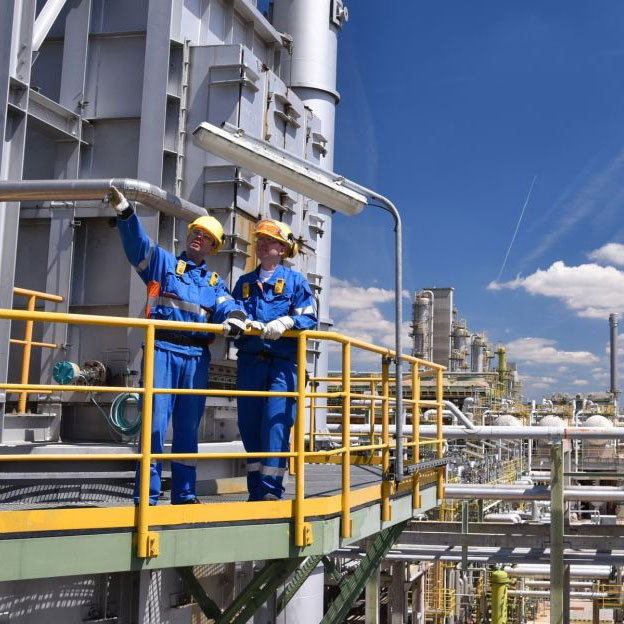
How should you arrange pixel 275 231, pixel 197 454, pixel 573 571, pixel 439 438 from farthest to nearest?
1. pixel 573 571
2. pixel 439 438
3. pixel 275 231
4. pixel 197 454

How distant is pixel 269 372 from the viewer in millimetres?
4973

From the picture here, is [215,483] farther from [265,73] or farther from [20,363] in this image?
[265,73]

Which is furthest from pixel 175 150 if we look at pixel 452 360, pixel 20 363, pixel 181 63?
pixel 452 360

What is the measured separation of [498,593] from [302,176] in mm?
8874

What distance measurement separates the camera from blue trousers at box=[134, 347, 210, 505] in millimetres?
4617

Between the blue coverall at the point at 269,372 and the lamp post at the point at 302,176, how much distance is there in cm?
58

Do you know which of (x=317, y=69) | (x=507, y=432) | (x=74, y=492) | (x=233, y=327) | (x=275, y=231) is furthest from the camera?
(x=317, y=69)

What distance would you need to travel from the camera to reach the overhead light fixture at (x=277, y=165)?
5.02 m

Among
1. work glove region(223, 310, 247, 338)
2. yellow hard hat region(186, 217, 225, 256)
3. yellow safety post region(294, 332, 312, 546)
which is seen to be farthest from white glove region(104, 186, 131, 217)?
yellow safety post region(294, 332, 312, 546)

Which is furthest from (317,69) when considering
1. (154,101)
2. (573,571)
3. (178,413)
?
(573,571)

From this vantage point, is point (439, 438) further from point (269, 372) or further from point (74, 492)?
point (74, 492)

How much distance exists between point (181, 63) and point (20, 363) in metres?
3.30

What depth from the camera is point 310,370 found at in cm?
969

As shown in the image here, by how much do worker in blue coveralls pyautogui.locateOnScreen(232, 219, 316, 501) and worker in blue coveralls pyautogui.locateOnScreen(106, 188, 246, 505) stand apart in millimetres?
222
